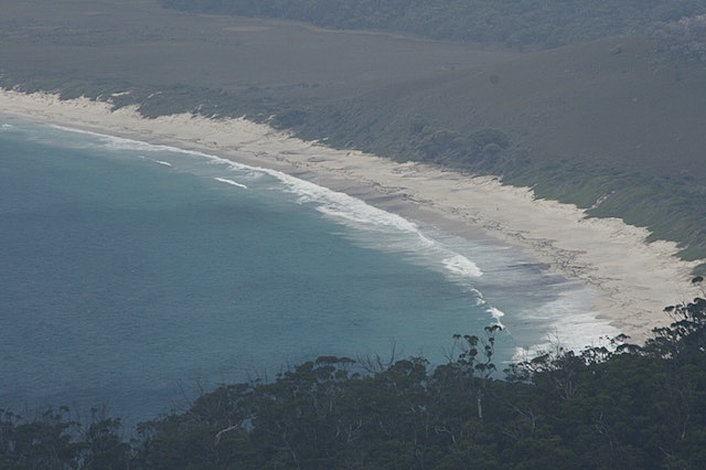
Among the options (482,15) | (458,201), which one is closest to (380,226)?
(458,201)

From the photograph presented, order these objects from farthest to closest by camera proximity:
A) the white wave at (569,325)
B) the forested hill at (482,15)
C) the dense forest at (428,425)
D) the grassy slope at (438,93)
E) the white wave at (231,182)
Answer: the forested hill at (482,15), the white wave at (231,182), the grassy slope at (438,93), the white wave at (569,325), the dense forest at (428,425)

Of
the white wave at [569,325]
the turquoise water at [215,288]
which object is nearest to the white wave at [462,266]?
the turquoise water at [215,288]

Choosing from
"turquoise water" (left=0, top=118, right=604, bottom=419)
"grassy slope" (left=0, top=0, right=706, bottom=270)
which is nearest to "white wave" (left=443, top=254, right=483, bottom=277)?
"turquoise water" (left=0, top=118, right=604, bottom=419)

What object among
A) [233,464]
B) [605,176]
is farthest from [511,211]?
[233,464]

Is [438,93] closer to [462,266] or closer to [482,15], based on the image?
[462,266]

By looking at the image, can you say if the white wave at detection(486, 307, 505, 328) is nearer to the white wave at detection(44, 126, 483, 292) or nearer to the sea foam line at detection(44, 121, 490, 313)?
the sea foam line at detection(44, 121, 490, 313)

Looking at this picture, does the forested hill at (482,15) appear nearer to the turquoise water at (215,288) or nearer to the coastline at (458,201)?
the coastline at (458,201)

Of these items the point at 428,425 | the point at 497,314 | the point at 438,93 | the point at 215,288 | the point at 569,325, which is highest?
the point at 438,93

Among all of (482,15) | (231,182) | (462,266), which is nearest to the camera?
(462,266)
